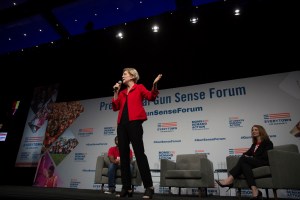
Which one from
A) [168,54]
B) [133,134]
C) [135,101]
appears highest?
[168,54]

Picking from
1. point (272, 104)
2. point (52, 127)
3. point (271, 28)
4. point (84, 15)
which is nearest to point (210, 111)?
point (272, 104)

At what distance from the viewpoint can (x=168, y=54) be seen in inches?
238

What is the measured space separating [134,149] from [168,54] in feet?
13.4

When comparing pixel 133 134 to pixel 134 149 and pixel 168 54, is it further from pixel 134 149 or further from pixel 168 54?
pixel 168 54

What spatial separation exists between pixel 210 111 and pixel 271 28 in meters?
2.08

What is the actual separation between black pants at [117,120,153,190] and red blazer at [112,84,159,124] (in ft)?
0.23

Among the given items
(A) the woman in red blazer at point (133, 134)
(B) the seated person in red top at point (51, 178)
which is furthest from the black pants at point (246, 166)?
(B) the seated person in red top at point (51, 178)

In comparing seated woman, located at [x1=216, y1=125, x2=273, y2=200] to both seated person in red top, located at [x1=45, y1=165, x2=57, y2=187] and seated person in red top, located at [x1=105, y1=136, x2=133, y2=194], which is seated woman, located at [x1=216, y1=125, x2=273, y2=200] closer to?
seated person in red top, located at [x1=105, y1=136, x2=133, y2=194]

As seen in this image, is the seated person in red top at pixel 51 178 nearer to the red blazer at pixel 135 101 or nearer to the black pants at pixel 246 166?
the red blazer at pixel 135 101

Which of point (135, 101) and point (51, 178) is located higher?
point (135, 101)

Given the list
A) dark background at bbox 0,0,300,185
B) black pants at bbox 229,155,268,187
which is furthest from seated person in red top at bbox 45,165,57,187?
black pants at bbox 229,155,268,187

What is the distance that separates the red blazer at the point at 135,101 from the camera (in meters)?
2.39

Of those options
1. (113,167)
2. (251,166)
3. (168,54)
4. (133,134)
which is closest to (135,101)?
(133,134)

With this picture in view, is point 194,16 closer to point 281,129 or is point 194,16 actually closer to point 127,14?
point 127,14
